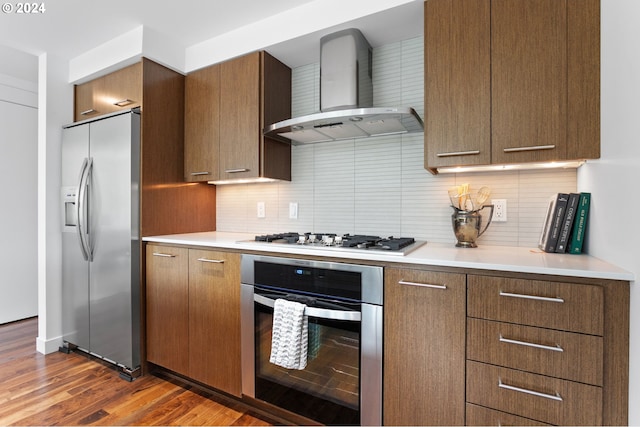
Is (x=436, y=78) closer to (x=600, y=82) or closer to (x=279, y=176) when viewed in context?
(x=600, y=82)

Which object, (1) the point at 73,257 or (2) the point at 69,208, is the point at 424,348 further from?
(2) the point at 69,208

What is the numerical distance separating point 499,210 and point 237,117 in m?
1.79

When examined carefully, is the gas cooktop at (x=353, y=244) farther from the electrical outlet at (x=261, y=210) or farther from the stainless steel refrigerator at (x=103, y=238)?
the stainless steel refrigerator at (x=103, y=238)

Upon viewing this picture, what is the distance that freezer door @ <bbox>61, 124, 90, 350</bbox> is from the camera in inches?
95.7

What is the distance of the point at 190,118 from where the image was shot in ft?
8.09

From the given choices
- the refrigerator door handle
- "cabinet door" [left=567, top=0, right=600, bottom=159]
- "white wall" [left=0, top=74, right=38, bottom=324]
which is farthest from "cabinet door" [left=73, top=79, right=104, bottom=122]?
"cabinet door" [left=567, top=0, right=600, bottom=159]

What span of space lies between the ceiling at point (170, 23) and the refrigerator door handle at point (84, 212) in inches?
36.3

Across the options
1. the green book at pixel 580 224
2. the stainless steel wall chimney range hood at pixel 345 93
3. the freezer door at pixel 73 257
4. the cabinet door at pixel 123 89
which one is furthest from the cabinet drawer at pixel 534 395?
the freezer door at pixel 73 257

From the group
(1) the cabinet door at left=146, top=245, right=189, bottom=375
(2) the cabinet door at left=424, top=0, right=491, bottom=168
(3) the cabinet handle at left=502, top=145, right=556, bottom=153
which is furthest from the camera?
(1) the cabinet door at left=146, top=245, right=189, bottom=375

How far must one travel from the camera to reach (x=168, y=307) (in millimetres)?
2104

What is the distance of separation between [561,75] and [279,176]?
1.67 meters

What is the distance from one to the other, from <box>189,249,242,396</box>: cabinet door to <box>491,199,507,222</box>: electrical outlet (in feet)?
4.80

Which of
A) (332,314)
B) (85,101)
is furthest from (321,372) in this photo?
(85,101)

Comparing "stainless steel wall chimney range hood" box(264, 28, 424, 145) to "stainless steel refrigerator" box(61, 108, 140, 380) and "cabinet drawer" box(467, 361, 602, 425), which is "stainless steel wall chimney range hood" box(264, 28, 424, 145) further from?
"cabinet drawer" box(467, 361, 602, 425)
